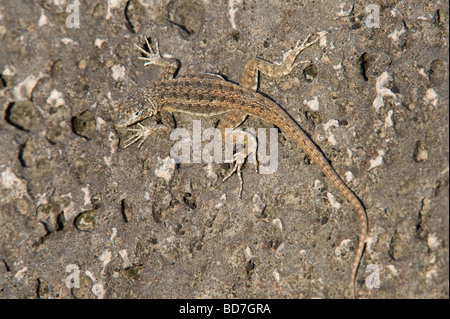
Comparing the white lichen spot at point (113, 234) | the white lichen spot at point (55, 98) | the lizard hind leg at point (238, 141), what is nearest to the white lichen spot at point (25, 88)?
the white lichen spot at point (55, 98)

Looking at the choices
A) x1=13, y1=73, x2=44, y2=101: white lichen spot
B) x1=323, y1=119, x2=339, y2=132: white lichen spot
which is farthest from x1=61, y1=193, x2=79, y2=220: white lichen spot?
x1=323, y1=119, x2=339, y2=132: white lichen spot

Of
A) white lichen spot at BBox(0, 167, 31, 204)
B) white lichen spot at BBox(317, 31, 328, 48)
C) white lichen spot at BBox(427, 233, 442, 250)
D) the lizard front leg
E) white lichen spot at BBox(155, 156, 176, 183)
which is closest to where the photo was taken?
white lichen spot at BBox(0, 167, 31, 204)

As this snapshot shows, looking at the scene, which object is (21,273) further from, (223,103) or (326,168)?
(326,168)

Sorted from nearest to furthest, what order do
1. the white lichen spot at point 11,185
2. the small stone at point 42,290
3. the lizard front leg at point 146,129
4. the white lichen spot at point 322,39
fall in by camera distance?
the white lichen spot at point 11,185 < the small stone at point 42,290 < the lizard front leg at point 146,129 < the white lichen spot at point 322,39

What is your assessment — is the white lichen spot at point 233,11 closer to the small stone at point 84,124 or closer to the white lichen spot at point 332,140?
the white lichen spot at point 332,140

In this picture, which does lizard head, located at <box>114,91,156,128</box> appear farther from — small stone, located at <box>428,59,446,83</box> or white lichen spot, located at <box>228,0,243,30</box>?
small stone, located at <box>428,59,446,83</box>

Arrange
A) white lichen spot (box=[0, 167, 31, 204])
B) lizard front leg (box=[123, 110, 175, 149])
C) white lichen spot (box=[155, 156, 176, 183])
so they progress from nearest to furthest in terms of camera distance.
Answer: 1. white lichen spot (box=[0, 167, 31, 204])
2. white lichen spot (box=[155, 156, 176, 183])
3. lizard front leg (box=[123, 110, 175, 149])

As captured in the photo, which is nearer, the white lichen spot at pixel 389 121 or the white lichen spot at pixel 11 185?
the white lichen spot at pixel 11 185
